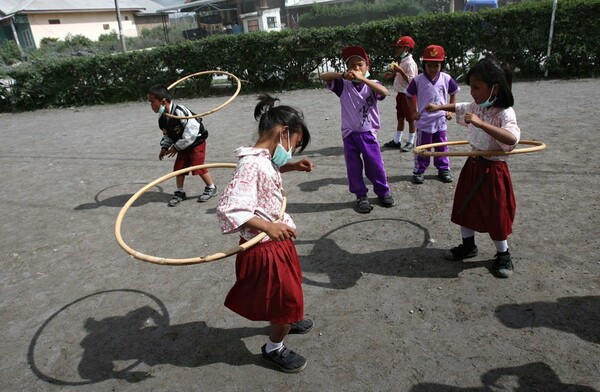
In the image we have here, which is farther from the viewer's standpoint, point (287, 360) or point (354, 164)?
point (354, 164)

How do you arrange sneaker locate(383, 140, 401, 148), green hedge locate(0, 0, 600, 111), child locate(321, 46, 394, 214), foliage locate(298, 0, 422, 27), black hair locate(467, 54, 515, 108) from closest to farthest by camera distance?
1. black hair locate(467, 54, 515, 108)
2. child locate(321, 46, 394, 214)
3. sneaker locate(383, 140, 401, 148)
4. green hedge locate(0, 0, 600, 111)
5. foliage locate(298, 0, 422, 27)

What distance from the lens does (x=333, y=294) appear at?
4055mm

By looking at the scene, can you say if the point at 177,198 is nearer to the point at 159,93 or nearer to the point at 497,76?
the point at 159,93

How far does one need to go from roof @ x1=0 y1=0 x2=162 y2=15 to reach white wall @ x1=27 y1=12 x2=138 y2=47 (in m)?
0.76

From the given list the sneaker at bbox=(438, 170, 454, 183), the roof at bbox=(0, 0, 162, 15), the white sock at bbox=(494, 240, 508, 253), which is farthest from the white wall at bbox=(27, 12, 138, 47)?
the white sock at bbox=(494, 240, 508, 253)

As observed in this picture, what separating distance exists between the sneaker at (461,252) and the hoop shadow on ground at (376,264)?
66 millimetres

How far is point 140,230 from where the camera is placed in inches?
230

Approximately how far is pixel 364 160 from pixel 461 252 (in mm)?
1835

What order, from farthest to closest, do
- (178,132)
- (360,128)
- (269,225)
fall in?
(178,132) → (360,128) → (269,225)

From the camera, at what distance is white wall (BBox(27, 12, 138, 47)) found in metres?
41.0

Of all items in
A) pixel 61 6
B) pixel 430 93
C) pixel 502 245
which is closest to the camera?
pixel 502 245

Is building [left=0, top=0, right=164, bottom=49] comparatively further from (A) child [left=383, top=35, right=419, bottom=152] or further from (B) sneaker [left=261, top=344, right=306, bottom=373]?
(B) sneaker [left=261, top=344, right=306, bottom=373]

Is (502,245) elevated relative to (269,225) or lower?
lower

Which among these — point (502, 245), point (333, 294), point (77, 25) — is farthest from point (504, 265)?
point (77, 25)
